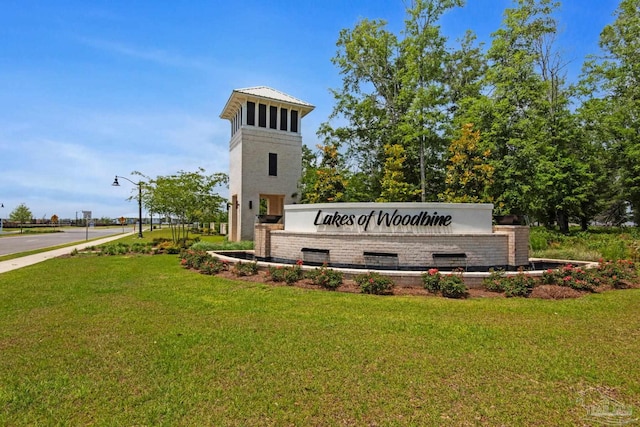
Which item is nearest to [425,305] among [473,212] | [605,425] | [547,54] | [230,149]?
[605,425]

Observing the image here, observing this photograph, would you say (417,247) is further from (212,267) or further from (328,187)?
(328,187)

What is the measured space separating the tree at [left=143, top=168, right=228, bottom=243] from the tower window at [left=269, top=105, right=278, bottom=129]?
5849mm

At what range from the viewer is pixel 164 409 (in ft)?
12.1

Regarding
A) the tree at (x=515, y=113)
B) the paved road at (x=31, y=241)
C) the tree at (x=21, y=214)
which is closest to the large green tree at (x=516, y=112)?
the tree at (x=515, y=113)

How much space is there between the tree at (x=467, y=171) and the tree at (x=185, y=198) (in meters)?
16.6

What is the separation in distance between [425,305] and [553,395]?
414 cm

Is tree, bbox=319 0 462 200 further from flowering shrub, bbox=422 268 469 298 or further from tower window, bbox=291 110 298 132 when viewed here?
flowering shrub, bbox=422 268 469 298

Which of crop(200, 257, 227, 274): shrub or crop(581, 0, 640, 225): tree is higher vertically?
crop(581, 0, 640, 225): tree

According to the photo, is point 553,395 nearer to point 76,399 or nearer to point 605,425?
point 605,425

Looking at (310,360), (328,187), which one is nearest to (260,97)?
(328,187)

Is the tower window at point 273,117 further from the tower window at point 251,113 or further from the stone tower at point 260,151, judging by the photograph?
the tower window at point 251,113

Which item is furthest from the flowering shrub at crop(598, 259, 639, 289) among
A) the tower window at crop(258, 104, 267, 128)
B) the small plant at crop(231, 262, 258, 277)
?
the tower window at crop(258, 104, 267, 128)

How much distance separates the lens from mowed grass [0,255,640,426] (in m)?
3.70

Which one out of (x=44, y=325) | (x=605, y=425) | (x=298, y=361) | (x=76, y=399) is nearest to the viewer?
(x=605, y=425)
